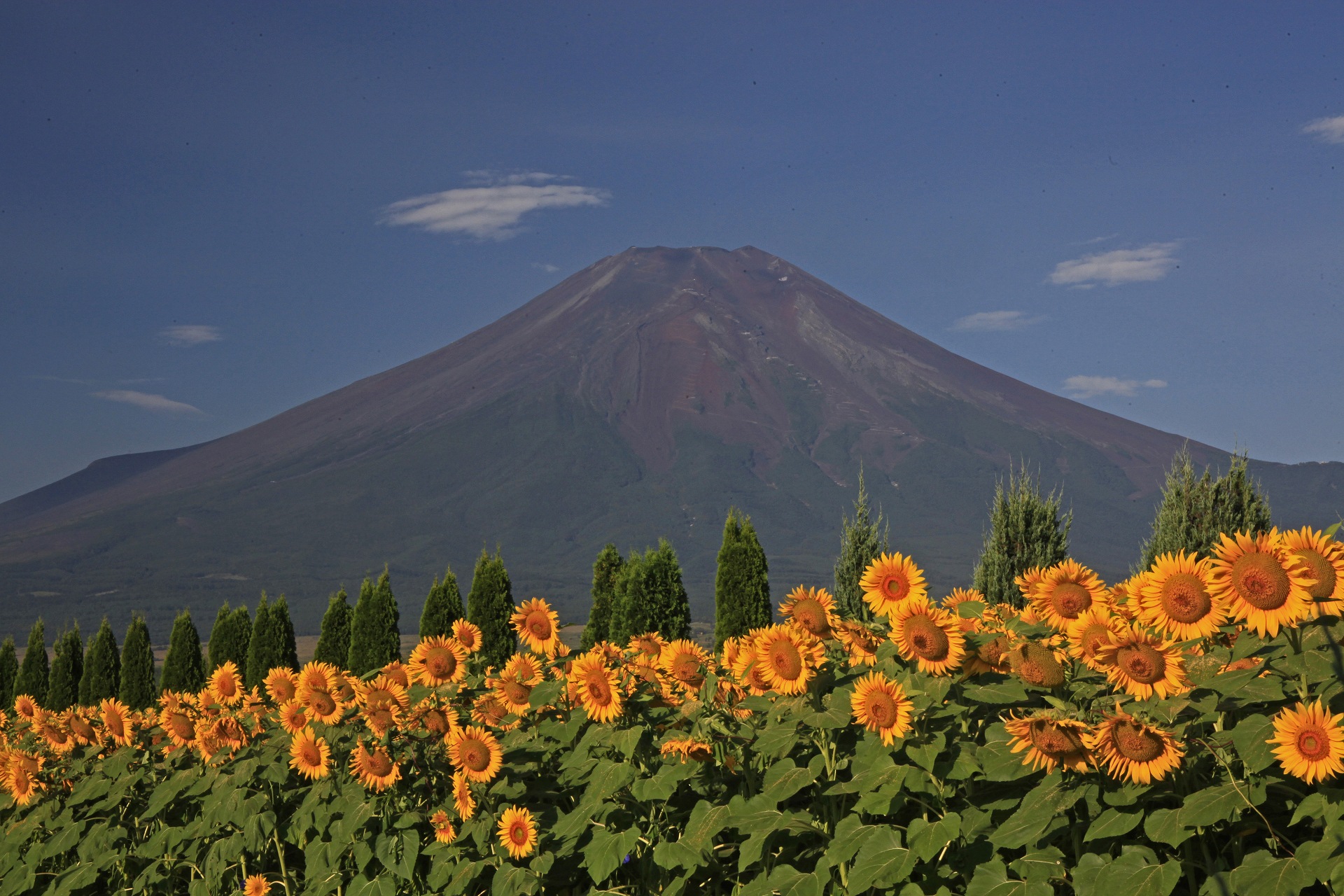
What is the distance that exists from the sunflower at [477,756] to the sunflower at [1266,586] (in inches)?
97.6

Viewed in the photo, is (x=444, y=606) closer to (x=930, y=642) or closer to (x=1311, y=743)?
(x=930, y=642)

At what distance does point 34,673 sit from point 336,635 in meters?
7.91

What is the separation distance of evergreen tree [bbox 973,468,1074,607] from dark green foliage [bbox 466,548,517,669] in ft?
20.8

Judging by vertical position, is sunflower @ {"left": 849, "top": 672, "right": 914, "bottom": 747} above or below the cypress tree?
above

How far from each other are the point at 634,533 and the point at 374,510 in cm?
4745

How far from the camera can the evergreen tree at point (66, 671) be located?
20.1 m

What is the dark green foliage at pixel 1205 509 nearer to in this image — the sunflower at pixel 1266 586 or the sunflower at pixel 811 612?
the sunflower at pixel 811 612

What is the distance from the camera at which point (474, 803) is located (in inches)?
157

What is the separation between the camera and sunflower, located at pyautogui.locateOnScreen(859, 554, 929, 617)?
10.5 ft

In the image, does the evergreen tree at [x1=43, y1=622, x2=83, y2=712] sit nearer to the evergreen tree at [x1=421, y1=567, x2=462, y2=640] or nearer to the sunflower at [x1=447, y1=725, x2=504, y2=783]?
the evergreen tree at [x1=421, y1=567, x2=462, y2=640]

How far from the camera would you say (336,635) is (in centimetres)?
1745

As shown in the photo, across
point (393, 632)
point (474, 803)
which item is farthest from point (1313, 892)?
point (393, 632)

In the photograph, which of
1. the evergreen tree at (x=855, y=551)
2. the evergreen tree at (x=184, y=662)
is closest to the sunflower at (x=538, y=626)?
the evergreen tree at (x=855, y=551)

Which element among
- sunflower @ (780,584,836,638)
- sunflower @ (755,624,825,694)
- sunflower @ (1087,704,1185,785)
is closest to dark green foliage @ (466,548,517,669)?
sunflower @ (780,584,836,638)
